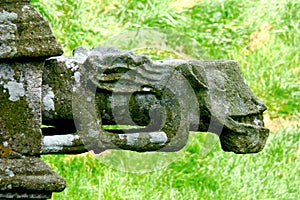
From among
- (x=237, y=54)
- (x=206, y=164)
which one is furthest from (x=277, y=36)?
(x=206, y=164)

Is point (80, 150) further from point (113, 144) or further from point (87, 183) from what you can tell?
point (87, 183)

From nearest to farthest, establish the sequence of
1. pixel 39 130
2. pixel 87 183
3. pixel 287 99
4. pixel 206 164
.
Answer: pixel 39 130, pixel 87 183, pixel 206 164, pixel 287 99

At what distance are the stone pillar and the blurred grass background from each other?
1.50 m

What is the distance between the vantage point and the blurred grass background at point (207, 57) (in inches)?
200

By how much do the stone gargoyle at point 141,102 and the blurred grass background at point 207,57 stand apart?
142 cm

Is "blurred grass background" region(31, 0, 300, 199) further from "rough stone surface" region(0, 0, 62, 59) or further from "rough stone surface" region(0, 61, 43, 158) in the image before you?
"rough stone surface" region(0, 0, 62, 59)

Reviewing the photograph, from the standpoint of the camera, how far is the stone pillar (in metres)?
3.17

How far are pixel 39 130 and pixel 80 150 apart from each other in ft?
0.69

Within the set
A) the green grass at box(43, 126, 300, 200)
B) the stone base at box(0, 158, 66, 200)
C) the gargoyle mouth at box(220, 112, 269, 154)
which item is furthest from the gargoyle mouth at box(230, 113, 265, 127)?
the green grass at box(43, 126, 300, 200)

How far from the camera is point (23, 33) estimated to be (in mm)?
3189

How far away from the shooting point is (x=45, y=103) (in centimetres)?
330

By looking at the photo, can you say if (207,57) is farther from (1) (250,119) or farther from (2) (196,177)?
(1) (250,119)

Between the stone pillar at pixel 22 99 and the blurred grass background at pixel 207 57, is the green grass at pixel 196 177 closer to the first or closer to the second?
the blurred grass background at pixel 207 57

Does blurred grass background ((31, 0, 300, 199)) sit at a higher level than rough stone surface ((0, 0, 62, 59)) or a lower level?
lower
